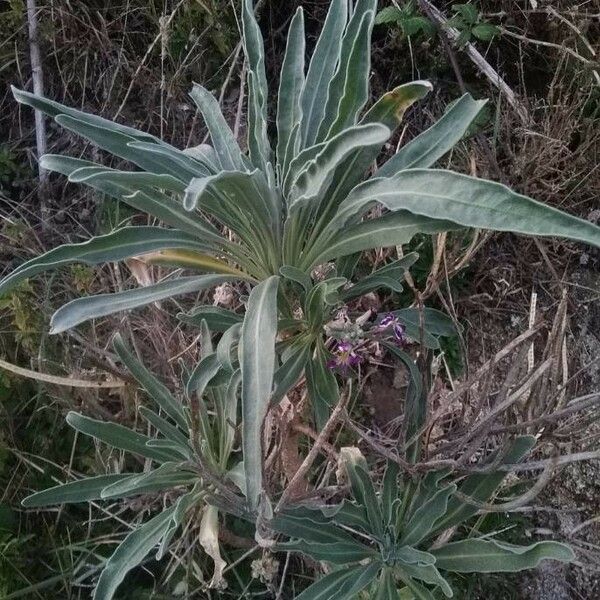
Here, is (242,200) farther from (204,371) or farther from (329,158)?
(204,371)

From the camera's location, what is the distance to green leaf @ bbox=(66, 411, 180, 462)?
1207 millimetres

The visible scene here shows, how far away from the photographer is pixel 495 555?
1074 millimetres

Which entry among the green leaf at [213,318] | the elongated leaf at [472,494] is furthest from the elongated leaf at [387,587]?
the green leaf at [213,318]

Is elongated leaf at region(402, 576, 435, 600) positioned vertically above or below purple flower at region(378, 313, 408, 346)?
below

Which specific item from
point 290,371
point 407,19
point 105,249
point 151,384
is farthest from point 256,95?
point 407,19

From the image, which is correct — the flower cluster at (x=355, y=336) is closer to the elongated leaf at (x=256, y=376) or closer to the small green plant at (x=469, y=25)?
the elongated leaf at (x=256, y=376)

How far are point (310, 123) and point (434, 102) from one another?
3.02ft

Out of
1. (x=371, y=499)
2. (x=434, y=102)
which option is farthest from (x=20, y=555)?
(x=434, y=102)

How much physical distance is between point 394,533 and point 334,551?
11 centimetres

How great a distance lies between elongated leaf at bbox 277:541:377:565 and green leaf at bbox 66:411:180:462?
26 cm

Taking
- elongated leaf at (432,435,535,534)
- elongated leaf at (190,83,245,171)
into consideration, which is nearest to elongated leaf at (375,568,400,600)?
elongated leaf at (432,435,535,534)

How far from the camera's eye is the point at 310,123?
3.38 feet

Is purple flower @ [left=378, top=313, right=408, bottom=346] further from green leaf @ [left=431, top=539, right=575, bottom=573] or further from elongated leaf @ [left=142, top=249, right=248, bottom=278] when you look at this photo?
green leaf @ [left=431, top=539, right=575, bottom=573]

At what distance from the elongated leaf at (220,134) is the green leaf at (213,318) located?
0.23m
